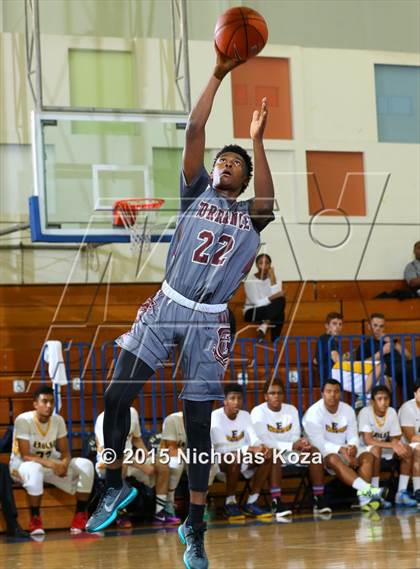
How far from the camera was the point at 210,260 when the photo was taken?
5.07m

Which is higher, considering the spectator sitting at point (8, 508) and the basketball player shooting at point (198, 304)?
the basketball player shooting at point (198, 304)

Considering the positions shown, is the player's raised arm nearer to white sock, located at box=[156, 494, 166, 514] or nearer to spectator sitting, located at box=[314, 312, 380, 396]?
white sock, located at box=[156, 494, 166, 514]

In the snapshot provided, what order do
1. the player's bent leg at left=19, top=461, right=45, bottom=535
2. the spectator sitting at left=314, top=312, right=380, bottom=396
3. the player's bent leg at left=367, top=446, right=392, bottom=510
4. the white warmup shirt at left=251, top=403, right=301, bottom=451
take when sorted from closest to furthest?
the player's bent leg at left=19, top=461, right=45, bottom=535 → the white warmup shirt at left=251, top=403, right=301, bottom=451 → the player's bent leg at left=367, top=446, right=392, bottom=510 → the spectator sitting at left=314, top=312, right=380, bottom=396

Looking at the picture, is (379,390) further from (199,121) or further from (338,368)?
(199,121)

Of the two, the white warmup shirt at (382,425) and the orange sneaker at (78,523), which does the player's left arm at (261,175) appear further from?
the white warmup shirt at (382,425)

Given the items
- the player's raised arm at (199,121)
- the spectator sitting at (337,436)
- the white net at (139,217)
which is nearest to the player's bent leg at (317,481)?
the spectator sitting at (337,436)

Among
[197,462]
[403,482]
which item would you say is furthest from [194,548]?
[403,482]

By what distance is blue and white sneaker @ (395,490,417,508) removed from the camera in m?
10.1

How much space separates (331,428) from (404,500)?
0.99m

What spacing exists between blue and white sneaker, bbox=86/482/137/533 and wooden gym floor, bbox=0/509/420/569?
1187 millimetres

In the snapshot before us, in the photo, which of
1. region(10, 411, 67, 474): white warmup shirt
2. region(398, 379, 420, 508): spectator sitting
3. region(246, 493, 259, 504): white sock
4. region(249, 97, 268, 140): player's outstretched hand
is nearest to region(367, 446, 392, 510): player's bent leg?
region(398, 379, 420, 508): spectator sitting

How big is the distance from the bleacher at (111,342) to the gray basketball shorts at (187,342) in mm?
4840

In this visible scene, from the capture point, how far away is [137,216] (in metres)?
11.1

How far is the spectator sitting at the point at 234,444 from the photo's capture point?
9688 millimetres
